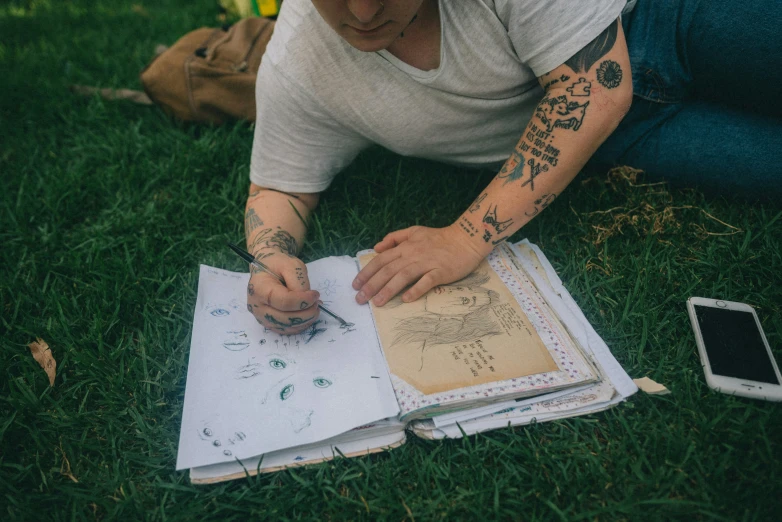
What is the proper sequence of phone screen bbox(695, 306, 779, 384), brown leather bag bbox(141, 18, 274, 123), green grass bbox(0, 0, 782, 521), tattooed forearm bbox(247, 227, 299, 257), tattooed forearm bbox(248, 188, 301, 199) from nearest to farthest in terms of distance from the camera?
green grass bbox(0, 0, 782, 521), phone screen bbox(695, 306, 779, 384), tattooed forearm bbox(247, 227, 299, 257), tattooed forearm bbox(248, 188, 301, 199), brown leather bag bbox(141, 18, 274, 123)

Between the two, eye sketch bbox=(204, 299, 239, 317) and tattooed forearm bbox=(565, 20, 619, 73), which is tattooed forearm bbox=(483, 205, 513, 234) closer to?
tattooed forearm bbox=(565, 20, 619, 73)

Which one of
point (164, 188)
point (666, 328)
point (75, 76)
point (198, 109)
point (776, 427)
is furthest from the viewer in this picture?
point (75, 76)

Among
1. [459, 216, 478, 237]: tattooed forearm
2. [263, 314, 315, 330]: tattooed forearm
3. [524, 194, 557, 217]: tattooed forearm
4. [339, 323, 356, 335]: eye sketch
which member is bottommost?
[339, 323, 356, 335]: eye sketch

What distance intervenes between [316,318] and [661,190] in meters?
1.14

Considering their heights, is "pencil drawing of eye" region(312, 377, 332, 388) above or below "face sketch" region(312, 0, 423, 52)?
below

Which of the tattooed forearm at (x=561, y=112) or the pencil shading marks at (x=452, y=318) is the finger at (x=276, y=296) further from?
the tattooed forearm at (x=561, y=112)

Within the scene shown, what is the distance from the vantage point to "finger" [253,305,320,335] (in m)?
1.26

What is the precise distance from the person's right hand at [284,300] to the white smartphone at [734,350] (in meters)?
0.91

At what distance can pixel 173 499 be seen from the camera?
1078mm

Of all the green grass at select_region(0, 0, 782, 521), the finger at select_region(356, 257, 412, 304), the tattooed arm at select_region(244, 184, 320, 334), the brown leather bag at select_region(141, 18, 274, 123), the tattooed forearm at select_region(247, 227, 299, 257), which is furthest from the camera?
the brown leather bag at select_region(141, 18, 274, 123)

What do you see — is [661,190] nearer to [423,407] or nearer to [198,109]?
[423,407]

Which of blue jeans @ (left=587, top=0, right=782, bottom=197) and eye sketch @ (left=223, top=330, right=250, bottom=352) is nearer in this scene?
eye sketch @ (left=223, top=330, right=250, bottom=352)

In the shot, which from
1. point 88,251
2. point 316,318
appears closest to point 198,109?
point 88,251

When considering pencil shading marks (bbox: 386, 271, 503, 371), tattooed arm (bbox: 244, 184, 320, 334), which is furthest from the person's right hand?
pencil shading marks (bbox: 386, 271, 503, 371)
